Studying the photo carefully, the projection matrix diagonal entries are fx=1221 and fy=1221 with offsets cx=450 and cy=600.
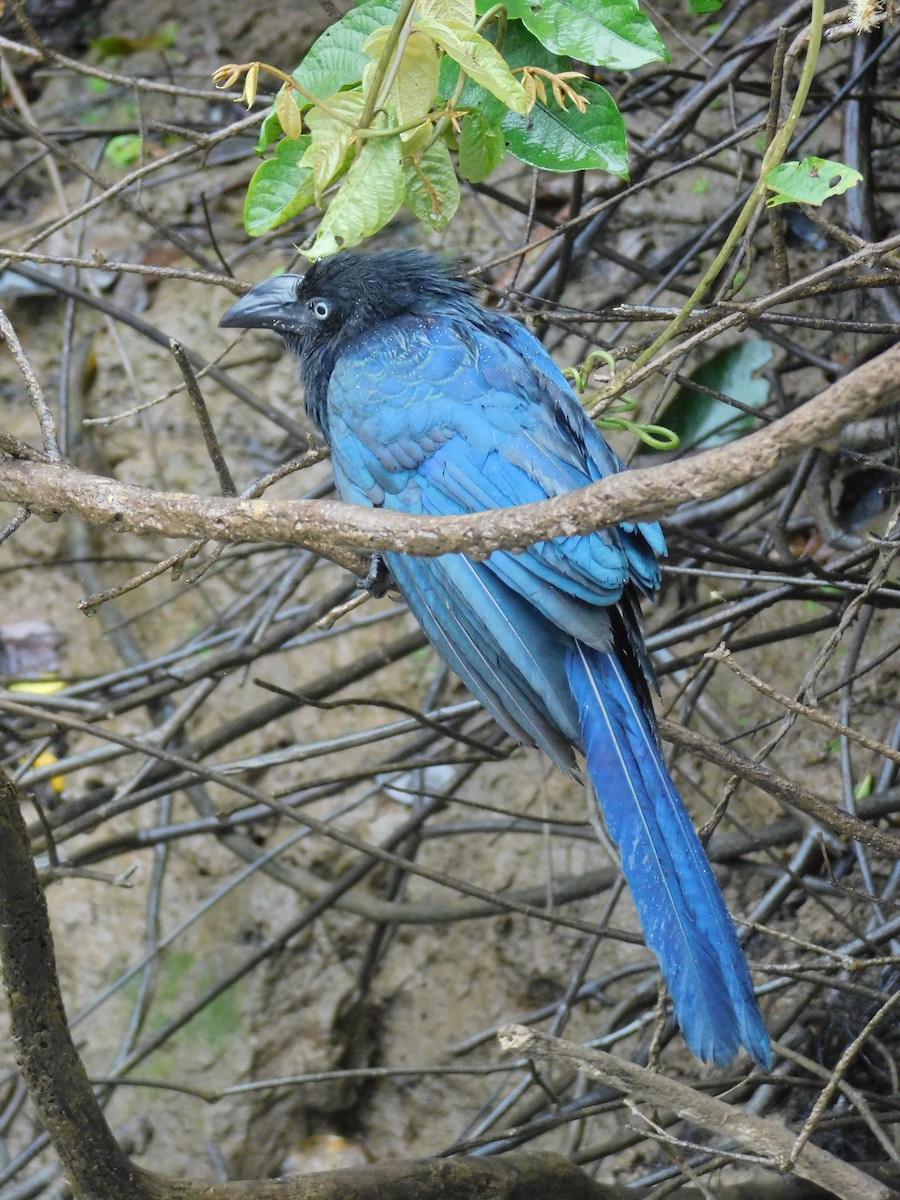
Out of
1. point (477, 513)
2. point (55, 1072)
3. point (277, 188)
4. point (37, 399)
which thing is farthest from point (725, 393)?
point (55, 1072)

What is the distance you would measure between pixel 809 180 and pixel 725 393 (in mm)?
1811

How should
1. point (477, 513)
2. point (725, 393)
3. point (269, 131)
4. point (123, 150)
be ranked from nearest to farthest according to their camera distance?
point (477, 513)
point (269, 131)
point (725, 393)
point (123, 150)

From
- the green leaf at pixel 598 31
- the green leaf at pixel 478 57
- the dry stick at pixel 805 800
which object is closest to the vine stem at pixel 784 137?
the green leaf at pixel 598 31

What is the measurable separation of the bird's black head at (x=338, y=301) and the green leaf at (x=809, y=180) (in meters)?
1.06

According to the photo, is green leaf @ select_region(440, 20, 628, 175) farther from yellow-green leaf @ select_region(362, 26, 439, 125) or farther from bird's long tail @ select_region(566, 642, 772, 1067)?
bird's long tail @ select_region(566, 642, 772, 1067)

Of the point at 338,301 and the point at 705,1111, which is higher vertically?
the point at 338,301

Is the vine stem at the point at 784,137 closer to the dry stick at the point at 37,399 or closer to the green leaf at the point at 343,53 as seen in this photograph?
the green leaf at the point at 343,53

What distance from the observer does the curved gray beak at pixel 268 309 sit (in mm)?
3162

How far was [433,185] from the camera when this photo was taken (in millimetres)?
Answer: 2342

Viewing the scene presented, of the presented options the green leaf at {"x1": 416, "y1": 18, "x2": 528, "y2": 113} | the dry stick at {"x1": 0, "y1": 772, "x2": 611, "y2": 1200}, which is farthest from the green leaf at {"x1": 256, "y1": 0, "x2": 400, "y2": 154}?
the dry stick at {"x1": 0, "y1": 772, "x2": 611, "y2": 1200}

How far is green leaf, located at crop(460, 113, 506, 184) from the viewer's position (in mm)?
2326

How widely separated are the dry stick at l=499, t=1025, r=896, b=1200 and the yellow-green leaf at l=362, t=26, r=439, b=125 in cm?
153

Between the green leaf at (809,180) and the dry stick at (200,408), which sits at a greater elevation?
the green leaf at (809,180)

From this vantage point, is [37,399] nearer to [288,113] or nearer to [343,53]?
[288,113]
